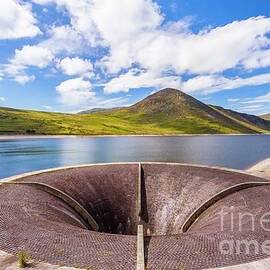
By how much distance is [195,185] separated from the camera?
21.4m

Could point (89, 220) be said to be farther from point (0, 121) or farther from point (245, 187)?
point (0, 121)

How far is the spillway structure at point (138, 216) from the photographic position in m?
8.05

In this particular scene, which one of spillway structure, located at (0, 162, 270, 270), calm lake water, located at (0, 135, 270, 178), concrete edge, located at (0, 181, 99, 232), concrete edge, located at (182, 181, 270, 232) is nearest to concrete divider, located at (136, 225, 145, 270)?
spillway structure, located at (0, 162, 270, 270)

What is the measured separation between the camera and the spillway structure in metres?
8.05

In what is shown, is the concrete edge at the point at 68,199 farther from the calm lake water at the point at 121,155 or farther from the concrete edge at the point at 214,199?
the calm lake water at the point at 121,155

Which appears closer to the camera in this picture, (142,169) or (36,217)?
(36,217)

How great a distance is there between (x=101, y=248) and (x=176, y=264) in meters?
3.87

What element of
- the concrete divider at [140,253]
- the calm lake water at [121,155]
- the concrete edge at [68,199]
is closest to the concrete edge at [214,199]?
Result: the concrete edge at [68,199]

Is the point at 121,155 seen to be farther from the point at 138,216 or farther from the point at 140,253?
the point at 140,253

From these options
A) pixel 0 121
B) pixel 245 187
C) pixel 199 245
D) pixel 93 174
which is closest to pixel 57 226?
pixel 199 245

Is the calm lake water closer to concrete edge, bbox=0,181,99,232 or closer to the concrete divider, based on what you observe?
concrete edge, bbox=0,181,99,232

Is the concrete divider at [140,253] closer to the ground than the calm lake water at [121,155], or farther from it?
farther from it

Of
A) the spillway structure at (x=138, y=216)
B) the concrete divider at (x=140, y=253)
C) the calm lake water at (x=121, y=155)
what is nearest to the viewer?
the concrete divider at (x=140, y=253)

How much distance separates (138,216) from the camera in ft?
67.9
